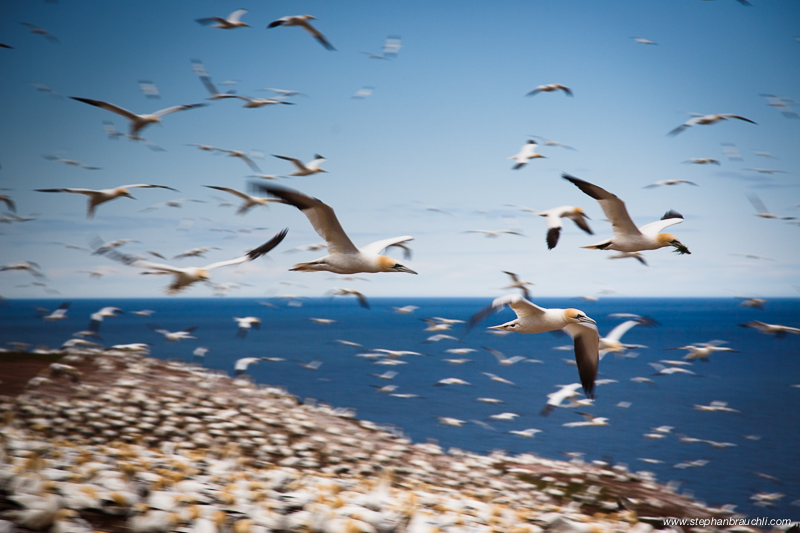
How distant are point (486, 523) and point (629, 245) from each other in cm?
566

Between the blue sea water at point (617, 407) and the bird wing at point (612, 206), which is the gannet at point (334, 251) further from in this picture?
A: the bird wing at point (612, 206)

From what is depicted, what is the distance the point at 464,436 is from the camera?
28.8 m

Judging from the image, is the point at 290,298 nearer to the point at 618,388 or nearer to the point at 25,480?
the point at 25,480

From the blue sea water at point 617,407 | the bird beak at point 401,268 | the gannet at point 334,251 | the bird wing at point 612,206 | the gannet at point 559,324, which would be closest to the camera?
the gannet at point 559,324

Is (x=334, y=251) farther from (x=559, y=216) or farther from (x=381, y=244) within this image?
(x=559, y=216)

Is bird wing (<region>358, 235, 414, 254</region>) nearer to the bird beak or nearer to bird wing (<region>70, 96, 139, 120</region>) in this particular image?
the bird beak

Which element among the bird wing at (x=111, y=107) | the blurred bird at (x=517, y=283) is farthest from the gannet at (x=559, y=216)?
the bird wing at (x=111, y=107)

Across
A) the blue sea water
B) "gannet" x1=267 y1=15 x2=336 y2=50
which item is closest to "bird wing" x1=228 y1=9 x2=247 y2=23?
"gannet" x1=267 y1=15 x2=336 y2=50

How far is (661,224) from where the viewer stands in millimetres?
11195

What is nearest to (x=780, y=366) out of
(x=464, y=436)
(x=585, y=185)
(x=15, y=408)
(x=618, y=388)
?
(x=618, y=388)

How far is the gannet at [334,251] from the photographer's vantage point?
26.9 ft

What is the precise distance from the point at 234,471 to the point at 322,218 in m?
3.74

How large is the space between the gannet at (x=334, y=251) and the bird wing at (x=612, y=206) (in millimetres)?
3367

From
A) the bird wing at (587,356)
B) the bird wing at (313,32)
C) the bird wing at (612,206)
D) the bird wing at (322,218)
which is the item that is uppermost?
the bird wing at (313,32)
